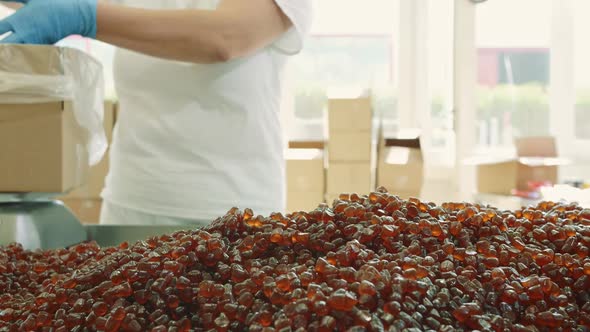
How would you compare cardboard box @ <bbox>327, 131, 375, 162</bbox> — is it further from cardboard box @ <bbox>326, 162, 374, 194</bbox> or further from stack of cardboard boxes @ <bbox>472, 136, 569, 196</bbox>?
stack of cardboard boxes @ <bbox>472, 136, 569, 196</bbox>

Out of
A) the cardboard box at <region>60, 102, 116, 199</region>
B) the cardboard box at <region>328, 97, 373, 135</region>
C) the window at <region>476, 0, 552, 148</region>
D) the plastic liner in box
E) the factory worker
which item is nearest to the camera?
the plastic liner in box

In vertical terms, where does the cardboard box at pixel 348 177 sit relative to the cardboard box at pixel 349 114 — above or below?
below

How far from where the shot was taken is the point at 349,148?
333 centimetres

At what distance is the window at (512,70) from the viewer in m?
4.48

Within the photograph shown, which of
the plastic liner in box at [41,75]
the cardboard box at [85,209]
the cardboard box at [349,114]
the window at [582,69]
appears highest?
the window at [582,69]

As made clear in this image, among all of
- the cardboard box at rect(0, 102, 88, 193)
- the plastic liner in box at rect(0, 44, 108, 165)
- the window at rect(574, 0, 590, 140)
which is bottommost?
the cardboard box at rect(0, 102, 88, 193)

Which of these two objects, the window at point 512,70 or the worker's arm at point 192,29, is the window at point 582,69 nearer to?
the window at point 512,70

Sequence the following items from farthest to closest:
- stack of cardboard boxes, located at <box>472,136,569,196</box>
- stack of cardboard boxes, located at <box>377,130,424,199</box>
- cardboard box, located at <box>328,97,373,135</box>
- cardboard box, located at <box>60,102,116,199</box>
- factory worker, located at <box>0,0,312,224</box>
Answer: stack of cardboard boxes, located at <box>472,136,569,196</box> < cardboard box, located at <box>328,97,373,135</box> < stack of cardboard boxes, located at <box>377,130,424,199</box> < cardboard box, located at <box>60,102,116,199</box> < factory worker, located at <box>0,0,312,224</box>

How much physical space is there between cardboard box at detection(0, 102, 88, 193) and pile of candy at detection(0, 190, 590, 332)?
1.67 ft

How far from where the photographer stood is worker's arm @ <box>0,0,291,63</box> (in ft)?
3.99

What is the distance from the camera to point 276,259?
504mm

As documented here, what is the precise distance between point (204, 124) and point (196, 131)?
3 cm

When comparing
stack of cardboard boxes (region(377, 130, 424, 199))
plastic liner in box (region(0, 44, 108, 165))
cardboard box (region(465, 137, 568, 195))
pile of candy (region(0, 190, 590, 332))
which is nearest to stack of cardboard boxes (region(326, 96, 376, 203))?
stack of cardboard boxes (region(377, 130, 424, 199))

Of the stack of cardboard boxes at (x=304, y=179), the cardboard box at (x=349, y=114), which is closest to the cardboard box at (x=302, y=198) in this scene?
the stack of cardboard boxes at (x=304, y=179)
